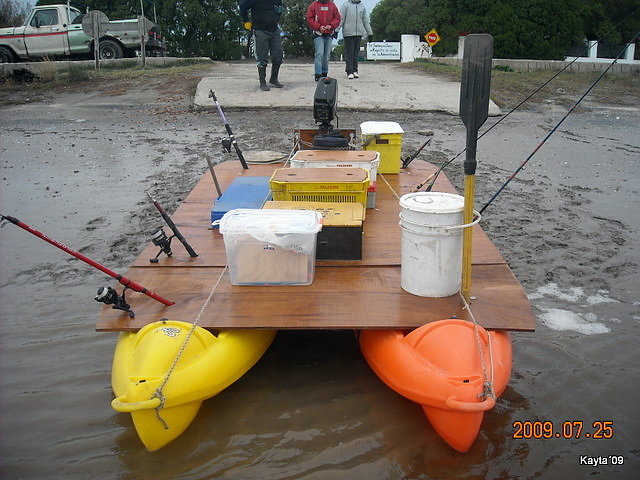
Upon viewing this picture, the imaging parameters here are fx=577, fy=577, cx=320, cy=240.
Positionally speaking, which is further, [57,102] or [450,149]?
[57,102]

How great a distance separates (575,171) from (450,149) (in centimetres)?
178

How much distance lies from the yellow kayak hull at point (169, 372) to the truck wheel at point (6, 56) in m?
17.2

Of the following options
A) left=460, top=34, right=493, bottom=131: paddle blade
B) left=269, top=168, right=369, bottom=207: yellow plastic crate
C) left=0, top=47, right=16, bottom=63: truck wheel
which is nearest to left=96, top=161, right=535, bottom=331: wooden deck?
left=269, top=168, right=369, bottom=207: yellow plastic crate

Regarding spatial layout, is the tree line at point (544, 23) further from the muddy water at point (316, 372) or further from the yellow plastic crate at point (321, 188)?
the yellow plastic crate at point (321, 188)

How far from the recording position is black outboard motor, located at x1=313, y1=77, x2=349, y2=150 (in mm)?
5730

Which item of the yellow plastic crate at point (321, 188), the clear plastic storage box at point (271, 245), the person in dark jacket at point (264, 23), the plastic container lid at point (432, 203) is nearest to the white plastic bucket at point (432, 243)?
the plastic container lid at point (432, 203)

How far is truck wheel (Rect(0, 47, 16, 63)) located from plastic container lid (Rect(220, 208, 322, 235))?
1683 cm

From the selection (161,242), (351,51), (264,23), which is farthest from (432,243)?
(351,51)

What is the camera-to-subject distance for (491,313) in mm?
3104

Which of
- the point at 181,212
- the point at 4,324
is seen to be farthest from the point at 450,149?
the point at 4,324

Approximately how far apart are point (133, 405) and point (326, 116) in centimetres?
422

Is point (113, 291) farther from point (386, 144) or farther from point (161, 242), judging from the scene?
point (386, 144)

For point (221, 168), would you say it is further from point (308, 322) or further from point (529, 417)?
point (529, 417)

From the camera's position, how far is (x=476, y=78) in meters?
2.87
